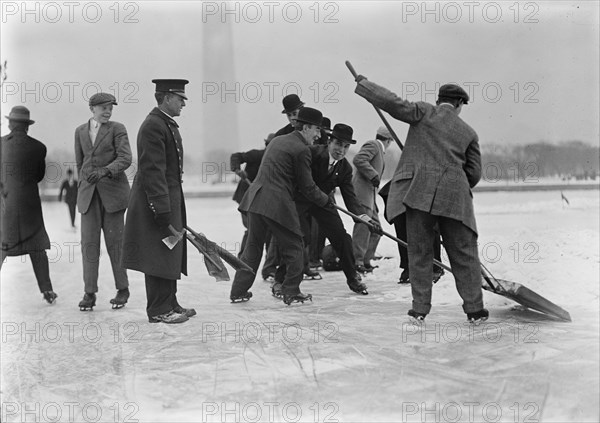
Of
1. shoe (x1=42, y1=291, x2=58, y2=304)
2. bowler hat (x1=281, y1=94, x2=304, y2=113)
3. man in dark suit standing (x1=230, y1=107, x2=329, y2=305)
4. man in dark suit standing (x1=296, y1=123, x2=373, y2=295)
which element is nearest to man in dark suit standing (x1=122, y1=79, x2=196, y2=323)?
man in dark suit standing (x1=230, y1=107, x2=329, y2=305)

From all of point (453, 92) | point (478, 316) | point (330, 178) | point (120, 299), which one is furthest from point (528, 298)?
point (120, 299)

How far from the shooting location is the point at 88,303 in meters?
5.98

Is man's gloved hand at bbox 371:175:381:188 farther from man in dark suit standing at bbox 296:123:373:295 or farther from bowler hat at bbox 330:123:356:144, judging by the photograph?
bowler hat at bbox 330:123:356:144

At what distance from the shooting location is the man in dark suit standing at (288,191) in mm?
5980

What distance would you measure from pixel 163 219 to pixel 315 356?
156 cm

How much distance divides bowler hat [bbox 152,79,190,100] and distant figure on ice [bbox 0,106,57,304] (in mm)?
1306

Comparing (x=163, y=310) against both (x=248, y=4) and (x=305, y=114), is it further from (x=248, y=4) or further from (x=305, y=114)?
(x=248, y=4)

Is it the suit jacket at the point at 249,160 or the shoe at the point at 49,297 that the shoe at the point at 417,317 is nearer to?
the suit jacket at the point at 249,160

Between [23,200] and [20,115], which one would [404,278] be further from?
[20,115]

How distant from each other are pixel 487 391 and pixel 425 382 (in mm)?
322

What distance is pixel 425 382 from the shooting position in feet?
12.5

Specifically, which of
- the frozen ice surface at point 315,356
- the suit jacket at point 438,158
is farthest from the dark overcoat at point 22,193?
the suit jacket at point 438,158

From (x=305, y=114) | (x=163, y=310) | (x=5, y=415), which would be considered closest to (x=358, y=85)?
(x=305, y=114)

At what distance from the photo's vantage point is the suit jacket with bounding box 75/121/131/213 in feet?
19.4
